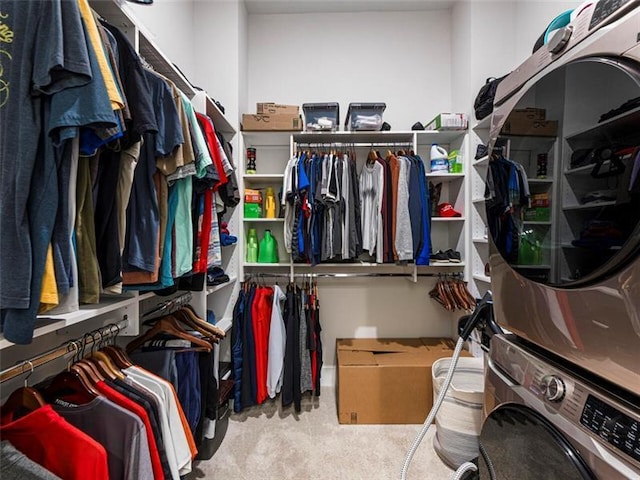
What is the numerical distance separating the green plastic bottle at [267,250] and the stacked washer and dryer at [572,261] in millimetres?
1808

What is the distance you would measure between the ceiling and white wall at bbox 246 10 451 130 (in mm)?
44

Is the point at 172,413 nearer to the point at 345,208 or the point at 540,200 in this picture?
the point at 540,200

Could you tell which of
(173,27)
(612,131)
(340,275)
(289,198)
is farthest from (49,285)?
(173,27)

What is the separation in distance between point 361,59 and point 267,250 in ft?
6.05

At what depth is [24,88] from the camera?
0.63 metres

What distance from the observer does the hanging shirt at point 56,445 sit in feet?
2.39

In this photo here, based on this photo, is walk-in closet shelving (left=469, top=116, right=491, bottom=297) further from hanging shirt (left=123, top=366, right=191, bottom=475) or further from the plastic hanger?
the plastic hanger

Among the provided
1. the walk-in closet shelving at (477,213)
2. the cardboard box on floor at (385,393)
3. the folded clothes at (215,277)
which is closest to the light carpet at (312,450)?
the cardboard box on floor at (385,393)

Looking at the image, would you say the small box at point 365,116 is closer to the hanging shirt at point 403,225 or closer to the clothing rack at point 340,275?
the hanging shirt at point 403,225

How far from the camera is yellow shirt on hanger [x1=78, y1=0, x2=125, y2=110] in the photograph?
0.72 meters

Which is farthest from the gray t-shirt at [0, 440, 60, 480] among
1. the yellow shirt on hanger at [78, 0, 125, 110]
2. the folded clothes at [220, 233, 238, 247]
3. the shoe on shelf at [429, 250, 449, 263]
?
the shoe on shelf at [429, 250, 449, 263]

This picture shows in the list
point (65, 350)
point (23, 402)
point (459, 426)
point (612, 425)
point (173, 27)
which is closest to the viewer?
point (612, 425)

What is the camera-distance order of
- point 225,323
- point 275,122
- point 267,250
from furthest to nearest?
point 267,250 → point 275,122 → point 225,323

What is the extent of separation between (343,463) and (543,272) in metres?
1.61
